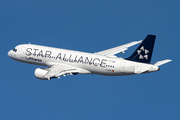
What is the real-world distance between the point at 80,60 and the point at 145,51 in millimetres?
13767

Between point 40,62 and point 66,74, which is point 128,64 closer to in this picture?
point 66,74

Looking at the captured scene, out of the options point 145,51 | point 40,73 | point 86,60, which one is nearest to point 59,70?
point 40,73

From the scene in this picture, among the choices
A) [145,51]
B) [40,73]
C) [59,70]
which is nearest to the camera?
[145,51]

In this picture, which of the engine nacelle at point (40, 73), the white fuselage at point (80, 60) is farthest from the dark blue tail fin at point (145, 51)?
the engine nacelle at point (40, 73)

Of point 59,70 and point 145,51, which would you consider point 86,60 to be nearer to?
point 59,70

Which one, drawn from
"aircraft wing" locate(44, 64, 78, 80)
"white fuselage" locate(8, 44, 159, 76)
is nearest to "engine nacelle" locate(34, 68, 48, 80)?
"aircraft wing" locate(44, 64, 78, 80)

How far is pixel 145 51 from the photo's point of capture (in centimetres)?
7262

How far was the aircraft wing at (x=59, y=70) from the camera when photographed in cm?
7448

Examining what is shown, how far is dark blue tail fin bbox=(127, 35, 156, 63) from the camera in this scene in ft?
235

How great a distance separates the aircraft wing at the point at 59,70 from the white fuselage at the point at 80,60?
927mm

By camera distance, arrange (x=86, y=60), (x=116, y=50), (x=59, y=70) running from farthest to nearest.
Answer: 1. (x=116, y=50)
2. (x=86, y=60)
3. (x=59, y=70)

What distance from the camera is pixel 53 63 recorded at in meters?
80.6

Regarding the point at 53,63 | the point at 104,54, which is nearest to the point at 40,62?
the point at 53,63

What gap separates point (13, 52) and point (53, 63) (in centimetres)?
1094
